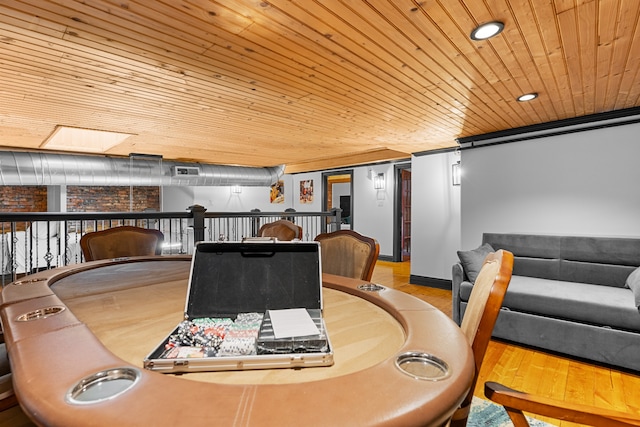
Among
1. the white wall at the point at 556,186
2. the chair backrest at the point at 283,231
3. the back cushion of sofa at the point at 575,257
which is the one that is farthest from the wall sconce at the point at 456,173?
the chair backrest at the point at 283,231

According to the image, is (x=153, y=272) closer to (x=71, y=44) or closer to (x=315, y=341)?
(x=315, y=341)

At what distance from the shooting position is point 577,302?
2715 mm

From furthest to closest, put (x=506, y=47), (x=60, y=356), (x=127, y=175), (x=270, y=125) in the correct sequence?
(x=127, y=175)
(x=270, y=125)
(x=506, y=47)
(x=60, y=356)

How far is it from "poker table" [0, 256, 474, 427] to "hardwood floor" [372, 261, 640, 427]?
1.76m

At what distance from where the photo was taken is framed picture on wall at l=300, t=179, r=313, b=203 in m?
9.40

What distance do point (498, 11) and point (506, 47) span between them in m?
0.45

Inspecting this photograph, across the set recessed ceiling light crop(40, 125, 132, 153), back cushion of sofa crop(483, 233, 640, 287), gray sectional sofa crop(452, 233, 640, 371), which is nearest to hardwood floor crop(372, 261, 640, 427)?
gray sectional sofa crop(452, 233, 640, 371)

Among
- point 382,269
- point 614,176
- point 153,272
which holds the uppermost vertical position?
point 614,176

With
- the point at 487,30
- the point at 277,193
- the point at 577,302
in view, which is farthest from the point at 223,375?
the point at 277,193

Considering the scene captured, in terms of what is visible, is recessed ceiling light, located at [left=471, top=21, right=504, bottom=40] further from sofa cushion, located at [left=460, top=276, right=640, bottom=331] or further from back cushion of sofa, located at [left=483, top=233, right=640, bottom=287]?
back cushion of sofa, located at [left=483, top=233, right=640, bottom=287]

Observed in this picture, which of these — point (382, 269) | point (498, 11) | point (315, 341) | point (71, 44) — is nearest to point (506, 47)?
point (498, 11)

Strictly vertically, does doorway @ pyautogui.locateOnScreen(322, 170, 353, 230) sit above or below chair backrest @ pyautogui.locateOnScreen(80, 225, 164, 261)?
above

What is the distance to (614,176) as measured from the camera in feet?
11.3

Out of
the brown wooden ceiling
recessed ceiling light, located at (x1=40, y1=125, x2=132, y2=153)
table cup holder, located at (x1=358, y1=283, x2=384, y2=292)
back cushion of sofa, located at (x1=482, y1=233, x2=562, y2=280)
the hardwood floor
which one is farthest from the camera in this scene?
recessed ceiling light, located at (x1=40, y1=125, x2=132, y2=153)
